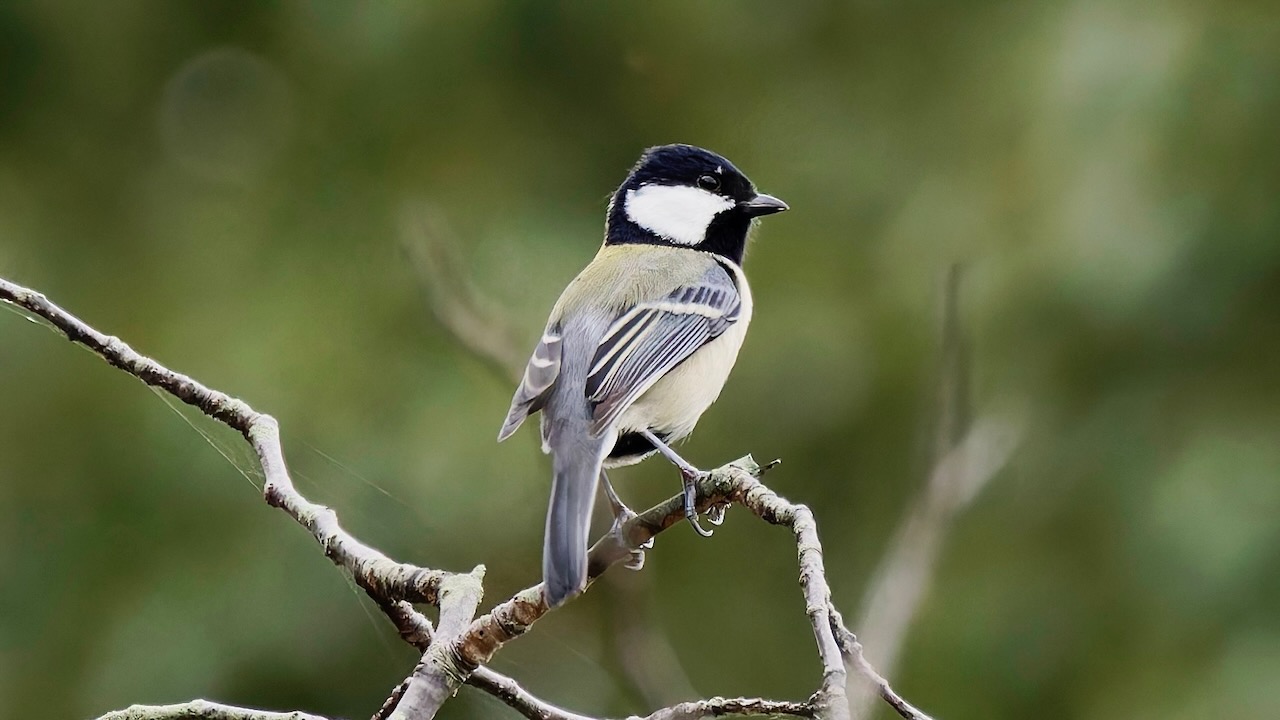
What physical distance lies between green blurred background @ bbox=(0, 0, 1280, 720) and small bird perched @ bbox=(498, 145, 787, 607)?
829 millimetres

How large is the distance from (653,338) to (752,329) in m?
2.42

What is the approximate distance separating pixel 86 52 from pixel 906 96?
11.0ft

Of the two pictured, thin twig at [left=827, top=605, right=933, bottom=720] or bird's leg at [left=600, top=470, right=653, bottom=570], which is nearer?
thin twig at [left=827, top=605, right=933, bottom=720]

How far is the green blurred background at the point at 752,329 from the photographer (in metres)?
4.33

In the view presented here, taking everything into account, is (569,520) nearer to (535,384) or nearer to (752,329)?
(535,384)

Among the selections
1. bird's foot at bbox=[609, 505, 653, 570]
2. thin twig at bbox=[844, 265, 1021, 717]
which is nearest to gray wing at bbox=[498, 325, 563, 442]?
bird's foot at bbox=[609, 505, 653, 570]

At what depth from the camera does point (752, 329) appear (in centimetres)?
505

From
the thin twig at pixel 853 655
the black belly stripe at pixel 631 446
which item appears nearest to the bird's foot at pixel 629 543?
the black belly stripe at pixel 631 446

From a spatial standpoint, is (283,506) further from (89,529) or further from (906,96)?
(906,96)

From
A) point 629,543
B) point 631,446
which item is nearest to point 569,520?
point 629,543

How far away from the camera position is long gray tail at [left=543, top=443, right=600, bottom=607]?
169 centimetres

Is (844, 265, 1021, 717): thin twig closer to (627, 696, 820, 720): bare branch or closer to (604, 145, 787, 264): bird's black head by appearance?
(627, 696, 820, 720): bare branch

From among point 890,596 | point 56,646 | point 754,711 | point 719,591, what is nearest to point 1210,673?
point 719,591

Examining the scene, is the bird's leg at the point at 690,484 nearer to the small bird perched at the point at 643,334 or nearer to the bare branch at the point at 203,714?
the small bird perched at the point at 643,334
